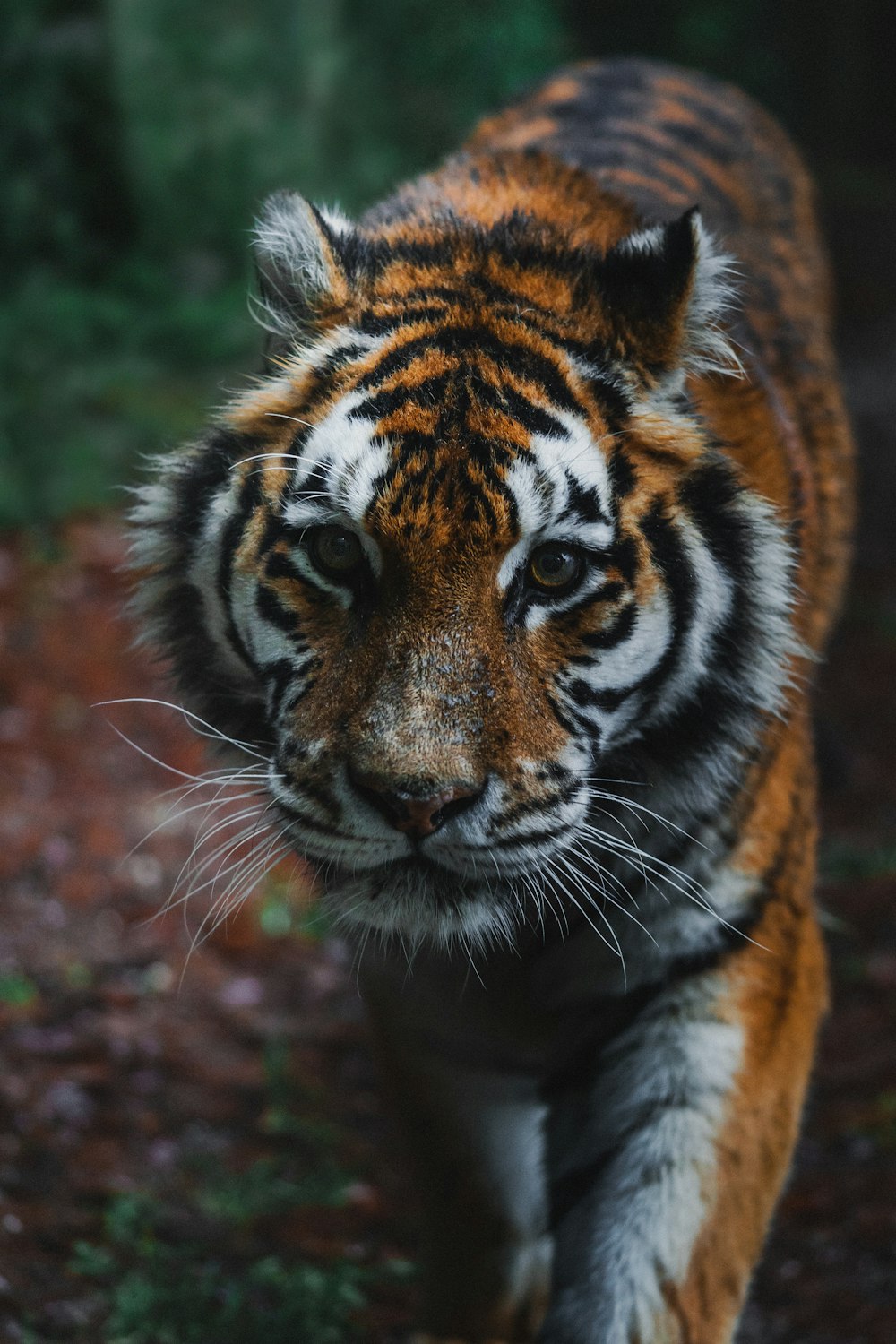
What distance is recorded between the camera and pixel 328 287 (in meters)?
2.37

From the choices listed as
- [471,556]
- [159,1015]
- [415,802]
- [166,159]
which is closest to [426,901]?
[415,802]

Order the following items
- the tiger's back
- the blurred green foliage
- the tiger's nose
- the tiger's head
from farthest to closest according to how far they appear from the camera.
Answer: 1. the blurred green foliage
2. the tiger's back
3. the tiger's head
4. the tiger's nose

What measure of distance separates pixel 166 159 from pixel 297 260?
5263 millimetres

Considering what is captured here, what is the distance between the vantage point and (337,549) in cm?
215

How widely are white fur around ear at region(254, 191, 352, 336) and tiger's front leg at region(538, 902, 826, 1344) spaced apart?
1.25 metres

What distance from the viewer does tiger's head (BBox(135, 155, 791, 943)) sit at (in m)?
2.05

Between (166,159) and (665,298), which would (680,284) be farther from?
(166,159)

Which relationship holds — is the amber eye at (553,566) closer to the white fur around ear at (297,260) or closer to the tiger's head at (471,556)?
the tiger's head at (471,556)

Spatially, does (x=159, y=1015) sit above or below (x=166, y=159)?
below

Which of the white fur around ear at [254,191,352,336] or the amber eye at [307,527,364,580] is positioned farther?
the white fur around ear at [254,191,352,336]

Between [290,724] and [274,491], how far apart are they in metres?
0.36

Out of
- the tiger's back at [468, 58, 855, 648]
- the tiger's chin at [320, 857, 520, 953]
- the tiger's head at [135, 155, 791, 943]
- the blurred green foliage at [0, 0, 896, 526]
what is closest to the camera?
the tiger's head at [135, 155, 791, 943]

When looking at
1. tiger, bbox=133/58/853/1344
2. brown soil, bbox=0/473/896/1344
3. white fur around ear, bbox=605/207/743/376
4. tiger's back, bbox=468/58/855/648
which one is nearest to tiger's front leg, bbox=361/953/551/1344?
tiger, bbox=133/58/853/1344

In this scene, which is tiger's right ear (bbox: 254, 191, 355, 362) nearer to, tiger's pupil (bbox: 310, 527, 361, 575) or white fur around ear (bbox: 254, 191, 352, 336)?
white fur around ear (bbox: 254, 191, 352, 336)
